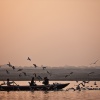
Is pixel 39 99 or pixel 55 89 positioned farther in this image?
pixel 55 89

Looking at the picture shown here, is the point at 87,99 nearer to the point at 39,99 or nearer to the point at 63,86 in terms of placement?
the point at 39,99

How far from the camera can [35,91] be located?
171 ft

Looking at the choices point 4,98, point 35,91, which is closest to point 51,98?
point 4,98

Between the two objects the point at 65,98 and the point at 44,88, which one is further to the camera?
the point at 44,88

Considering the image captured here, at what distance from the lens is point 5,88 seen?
53219 mm

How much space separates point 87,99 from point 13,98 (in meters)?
6.85

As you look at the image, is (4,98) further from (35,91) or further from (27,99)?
(35,91)

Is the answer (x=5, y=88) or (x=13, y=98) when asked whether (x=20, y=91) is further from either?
(x=13, y=98)

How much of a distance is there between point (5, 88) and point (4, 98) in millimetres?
9315

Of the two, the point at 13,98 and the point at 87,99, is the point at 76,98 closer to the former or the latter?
the point at 87,99

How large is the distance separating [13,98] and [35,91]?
325 inches

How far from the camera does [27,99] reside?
141ft

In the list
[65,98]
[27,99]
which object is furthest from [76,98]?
[27,99]

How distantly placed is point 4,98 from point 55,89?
11.3m
